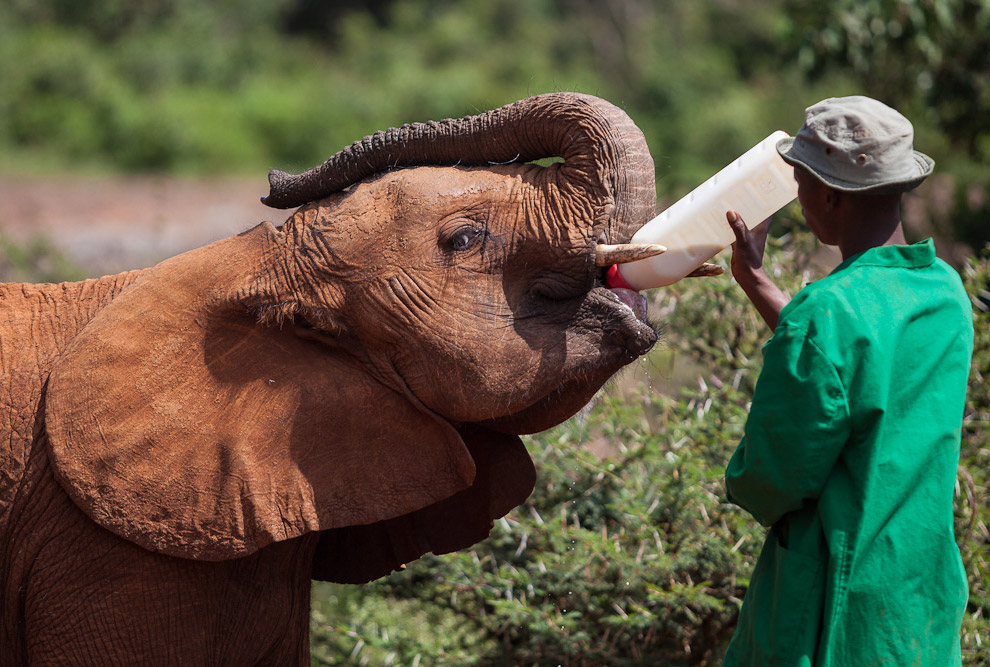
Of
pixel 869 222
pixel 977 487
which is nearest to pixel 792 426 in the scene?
pixel 869 222

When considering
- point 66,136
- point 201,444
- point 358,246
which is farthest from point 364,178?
point 66,136

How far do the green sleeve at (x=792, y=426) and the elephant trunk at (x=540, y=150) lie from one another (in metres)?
0.58

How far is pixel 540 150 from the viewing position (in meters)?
2.88

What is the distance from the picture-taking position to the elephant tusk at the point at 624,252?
270cm

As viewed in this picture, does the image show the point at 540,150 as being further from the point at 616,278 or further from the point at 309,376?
the point at 309,376

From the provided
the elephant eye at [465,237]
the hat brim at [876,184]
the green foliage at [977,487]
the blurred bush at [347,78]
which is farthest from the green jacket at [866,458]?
the blurred bush at [347,78]

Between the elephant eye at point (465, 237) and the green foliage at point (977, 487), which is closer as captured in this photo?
the elephant eye at point (465, 237)

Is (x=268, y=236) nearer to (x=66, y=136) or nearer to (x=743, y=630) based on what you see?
(x=743, y=630)

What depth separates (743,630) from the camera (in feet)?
8.45

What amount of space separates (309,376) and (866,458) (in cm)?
130

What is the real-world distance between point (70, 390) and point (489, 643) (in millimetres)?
2004

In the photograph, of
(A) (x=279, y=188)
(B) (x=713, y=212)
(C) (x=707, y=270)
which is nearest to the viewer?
(B) (x=713, y=212)

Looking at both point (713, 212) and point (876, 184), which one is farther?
point (713, 212)

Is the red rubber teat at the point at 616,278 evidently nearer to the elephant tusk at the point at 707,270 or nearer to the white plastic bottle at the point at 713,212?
the white plastic bottle at the point at 713,212
